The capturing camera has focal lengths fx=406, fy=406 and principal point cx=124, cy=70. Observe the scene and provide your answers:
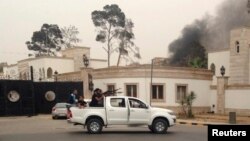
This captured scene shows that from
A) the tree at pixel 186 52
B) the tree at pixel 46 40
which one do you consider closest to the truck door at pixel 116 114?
the tree at pixel 186 52

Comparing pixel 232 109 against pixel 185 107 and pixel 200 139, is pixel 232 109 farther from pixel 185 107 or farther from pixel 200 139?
pixel 200 139

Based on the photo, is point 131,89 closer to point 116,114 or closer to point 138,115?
point 138,115

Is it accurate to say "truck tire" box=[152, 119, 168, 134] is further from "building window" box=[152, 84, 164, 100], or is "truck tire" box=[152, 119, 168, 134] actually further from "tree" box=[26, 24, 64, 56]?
"tree" box=[26, 24, 64, 56]

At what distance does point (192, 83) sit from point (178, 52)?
42.1m

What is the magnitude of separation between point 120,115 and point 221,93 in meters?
18.5

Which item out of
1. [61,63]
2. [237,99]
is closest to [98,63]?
[61,63]

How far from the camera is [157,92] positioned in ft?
117

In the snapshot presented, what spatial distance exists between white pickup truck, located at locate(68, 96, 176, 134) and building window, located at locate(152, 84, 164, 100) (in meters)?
17.7


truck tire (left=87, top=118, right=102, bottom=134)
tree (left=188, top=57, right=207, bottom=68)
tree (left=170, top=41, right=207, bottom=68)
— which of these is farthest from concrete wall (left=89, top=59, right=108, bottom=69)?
truck tire (left=87, top=118, right=102, bottom=134)

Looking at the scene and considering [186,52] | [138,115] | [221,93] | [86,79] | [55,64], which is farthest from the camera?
[186,52]

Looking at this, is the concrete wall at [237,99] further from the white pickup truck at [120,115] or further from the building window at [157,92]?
the white pickup truck at [120,115]

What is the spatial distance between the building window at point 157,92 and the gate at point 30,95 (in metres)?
6.84

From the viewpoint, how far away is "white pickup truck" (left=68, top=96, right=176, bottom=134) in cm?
1756

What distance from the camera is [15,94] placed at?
3338 cm
